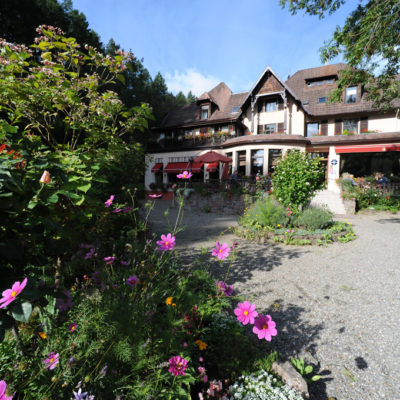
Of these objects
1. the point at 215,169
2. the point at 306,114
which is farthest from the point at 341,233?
the point at 306,114

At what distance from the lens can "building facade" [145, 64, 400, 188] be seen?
52.4ft

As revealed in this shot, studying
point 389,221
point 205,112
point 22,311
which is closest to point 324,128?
point 205,112

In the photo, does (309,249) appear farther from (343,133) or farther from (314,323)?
(343,133)

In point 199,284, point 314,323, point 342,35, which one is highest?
point 342,35

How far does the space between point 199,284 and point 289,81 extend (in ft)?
78.7

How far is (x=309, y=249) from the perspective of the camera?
529 cm

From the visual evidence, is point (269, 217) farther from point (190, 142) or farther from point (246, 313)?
point (190, 142)

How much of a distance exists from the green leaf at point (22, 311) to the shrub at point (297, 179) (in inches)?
274

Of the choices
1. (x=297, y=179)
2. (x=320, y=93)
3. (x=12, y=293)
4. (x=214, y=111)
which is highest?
→ (x=320, y=93)

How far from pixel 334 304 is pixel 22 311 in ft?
11.1

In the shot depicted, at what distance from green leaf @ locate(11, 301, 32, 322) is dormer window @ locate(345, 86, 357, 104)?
21779 mm

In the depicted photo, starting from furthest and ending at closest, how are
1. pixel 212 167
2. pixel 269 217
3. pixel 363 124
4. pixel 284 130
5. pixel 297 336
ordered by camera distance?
pixel 212 167, pixel 284 130, pixel 363 124, pixel 269 217, pixel 297 336

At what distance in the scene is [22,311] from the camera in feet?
2.29

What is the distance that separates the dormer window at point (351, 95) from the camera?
16.8 metres
